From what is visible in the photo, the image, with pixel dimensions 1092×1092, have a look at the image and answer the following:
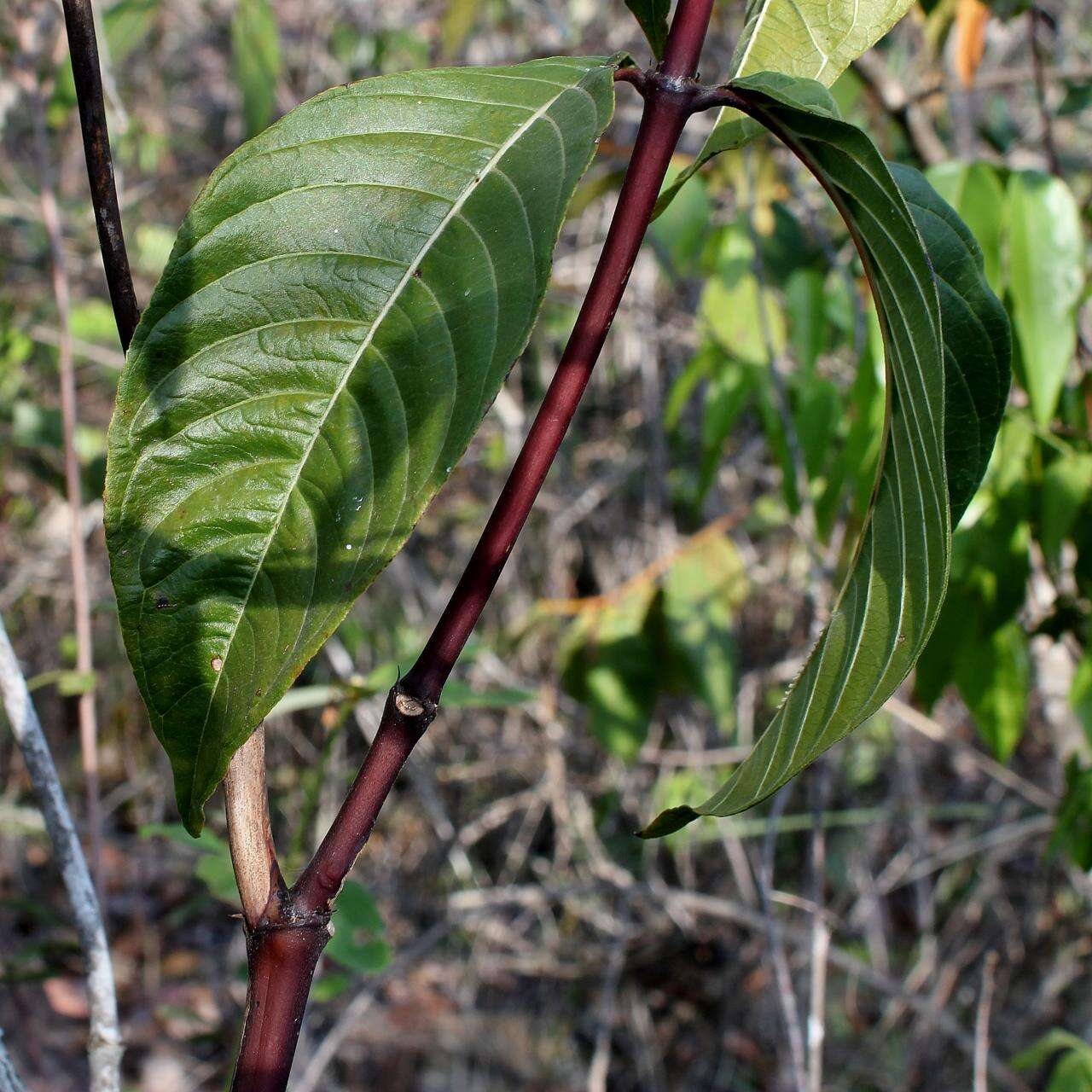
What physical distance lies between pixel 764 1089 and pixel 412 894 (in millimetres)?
1017

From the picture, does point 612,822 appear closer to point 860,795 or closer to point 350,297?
point 860,795

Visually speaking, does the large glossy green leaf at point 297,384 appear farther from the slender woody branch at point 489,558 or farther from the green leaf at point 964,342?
the green leaf at point 964,342

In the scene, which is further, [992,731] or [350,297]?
[992,731]

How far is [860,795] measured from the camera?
3297 millimetres

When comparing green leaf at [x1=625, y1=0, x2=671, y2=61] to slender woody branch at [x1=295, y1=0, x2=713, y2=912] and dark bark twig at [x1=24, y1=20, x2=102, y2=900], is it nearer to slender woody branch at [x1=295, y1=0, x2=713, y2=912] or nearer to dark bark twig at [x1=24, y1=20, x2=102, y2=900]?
slender woody branch at [x1=295, y1=0, x2=713, y2=912]

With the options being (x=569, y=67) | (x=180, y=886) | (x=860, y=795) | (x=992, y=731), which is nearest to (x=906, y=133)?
(x=992, y=731)

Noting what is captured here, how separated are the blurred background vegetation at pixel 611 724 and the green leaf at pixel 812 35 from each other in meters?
0.77

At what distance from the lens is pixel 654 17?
1.56 ft

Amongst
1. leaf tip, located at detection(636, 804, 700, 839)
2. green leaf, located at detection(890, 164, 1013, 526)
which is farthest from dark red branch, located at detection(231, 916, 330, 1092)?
green leaf, located at detection(890, 164, 1013, 526)

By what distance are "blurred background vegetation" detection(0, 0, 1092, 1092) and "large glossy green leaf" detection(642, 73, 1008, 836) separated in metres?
0.85

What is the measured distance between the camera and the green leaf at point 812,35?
0.51 m

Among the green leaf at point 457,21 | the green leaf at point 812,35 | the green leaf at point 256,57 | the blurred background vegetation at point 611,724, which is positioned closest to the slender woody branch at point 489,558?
the green leaf at point 812,35

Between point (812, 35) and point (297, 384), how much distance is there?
305mm

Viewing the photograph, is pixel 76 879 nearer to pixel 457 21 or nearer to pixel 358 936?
pixel 358 936
